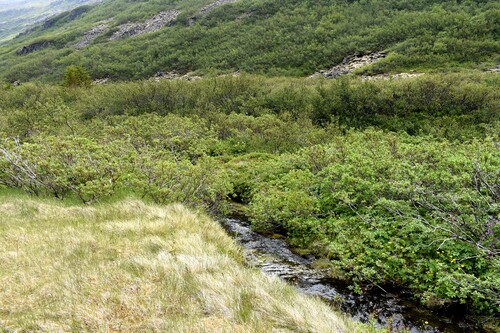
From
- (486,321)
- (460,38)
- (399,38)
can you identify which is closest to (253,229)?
(486,321)

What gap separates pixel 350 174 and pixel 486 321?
18.3 feet

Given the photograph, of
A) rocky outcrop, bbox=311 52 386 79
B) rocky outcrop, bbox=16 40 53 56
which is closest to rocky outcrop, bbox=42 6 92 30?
rocky outcrop, bbox=16 40 53 56

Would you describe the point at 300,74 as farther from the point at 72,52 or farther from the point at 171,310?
the point at 72,52

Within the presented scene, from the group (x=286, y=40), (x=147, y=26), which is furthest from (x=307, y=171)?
(x=147, y=26)

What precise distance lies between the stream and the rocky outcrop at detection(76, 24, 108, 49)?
383 feet

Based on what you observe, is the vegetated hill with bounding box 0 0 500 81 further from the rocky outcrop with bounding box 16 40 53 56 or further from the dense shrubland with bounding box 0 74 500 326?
the dense shrubland with bounding box 0 74 500 326

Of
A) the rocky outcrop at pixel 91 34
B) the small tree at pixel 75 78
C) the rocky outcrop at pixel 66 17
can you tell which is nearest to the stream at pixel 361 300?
the small tree at pixel 75 78

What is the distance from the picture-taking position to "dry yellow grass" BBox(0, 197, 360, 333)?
4.10 metres

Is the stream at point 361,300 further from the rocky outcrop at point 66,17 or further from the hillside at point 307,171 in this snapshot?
the rocky outcrop at point 66,17

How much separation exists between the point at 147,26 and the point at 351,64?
79.8 metres

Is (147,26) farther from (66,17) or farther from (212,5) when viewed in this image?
(66,17)

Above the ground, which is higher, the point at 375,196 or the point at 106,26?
the point at 106,26

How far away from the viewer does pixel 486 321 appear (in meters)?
6.04

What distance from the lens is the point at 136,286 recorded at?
15.9ft
